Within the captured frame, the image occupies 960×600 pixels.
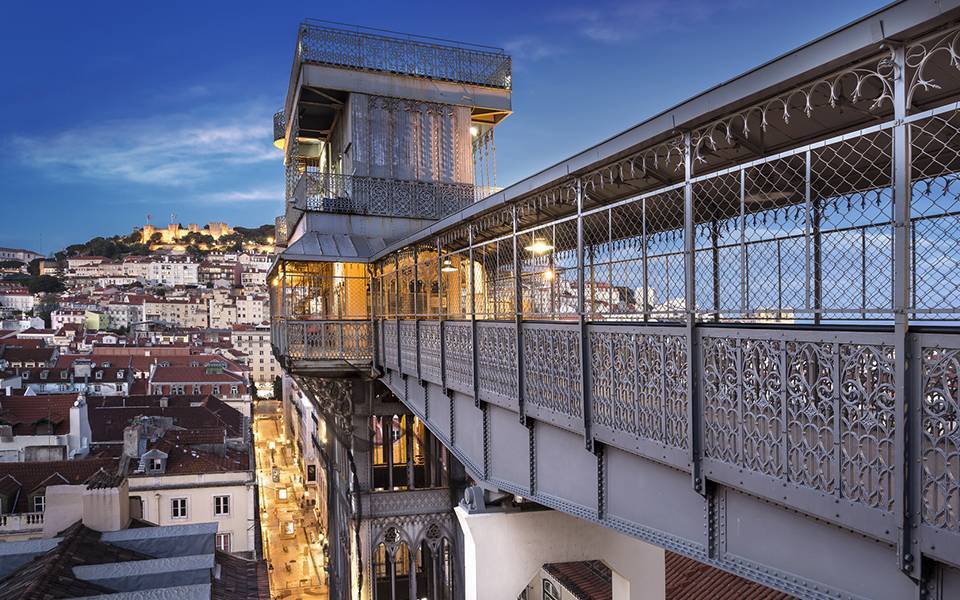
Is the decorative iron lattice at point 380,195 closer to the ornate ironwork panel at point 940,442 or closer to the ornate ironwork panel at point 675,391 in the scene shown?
the ornate ironwork panel at point 675,391

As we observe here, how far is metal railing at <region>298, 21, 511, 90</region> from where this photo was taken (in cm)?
2128

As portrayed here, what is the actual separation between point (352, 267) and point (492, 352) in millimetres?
12216

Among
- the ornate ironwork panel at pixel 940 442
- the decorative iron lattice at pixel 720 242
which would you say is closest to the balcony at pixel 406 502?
the decorative iron lattice at pixel 720 242

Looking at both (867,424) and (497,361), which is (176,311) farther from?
Result: (867,424)

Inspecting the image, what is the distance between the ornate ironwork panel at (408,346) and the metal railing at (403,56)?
37.5ft

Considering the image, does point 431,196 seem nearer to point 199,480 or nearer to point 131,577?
point 131,577

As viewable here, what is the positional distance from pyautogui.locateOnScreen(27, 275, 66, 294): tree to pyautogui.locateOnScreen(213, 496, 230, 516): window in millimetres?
194545

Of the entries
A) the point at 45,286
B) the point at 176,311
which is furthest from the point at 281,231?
the point at 45,286

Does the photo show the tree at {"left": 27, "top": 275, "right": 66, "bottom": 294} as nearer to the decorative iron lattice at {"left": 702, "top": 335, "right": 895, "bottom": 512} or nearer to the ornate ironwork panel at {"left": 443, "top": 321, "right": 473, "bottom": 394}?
the ornate ironwork panel at {"left": 443, "top": 321, "right": 473, "bottom": 394}

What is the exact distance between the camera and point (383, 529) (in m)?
18.3

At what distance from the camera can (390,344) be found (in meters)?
15.3

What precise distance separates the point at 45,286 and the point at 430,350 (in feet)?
712

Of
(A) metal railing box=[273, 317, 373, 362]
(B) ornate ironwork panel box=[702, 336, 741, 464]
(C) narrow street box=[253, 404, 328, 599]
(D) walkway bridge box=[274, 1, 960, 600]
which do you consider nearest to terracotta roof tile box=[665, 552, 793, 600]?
(D) walkway bridge box=[274, 1, 960, 600]

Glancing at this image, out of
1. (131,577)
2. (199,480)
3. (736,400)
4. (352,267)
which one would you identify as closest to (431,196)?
(352,267)
